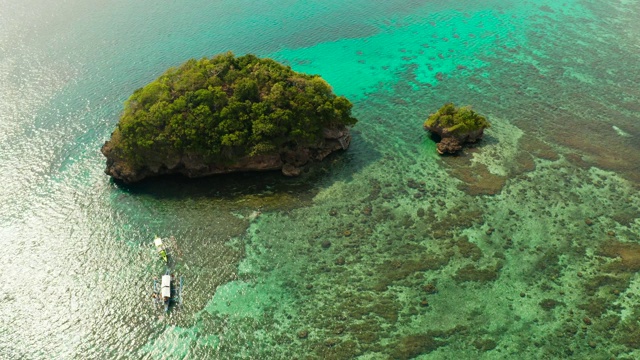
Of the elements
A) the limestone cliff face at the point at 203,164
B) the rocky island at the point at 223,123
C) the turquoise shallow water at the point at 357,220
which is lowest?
the turquoise shallow water at the point at 357,220

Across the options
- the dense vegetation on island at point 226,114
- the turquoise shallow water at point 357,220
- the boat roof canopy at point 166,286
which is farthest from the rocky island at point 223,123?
the boat roof canopy at point 166,286

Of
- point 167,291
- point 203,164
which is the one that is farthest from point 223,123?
point 167,291

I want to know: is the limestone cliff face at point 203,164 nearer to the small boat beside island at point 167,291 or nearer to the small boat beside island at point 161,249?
the small boat beside island at point 161,249

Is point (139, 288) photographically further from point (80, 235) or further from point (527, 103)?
point (527, 103)

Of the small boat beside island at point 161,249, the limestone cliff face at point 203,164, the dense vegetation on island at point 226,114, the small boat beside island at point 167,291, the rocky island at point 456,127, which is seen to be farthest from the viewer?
the rocky island at point 456,127

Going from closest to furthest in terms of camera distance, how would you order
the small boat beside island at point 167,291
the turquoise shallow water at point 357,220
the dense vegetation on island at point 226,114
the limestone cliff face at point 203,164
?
1. the turquoise shallow water at point 357,220
2. the small boat beside island at point 167,291
3. the dense vegetation on island at point 226,114
4. the limestone cliff face at point 203,164

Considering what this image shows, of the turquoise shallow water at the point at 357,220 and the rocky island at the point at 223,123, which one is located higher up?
the rocky island at the point at 223,123

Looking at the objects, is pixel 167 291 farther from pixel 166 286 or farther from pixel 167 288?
pixel 166 286
